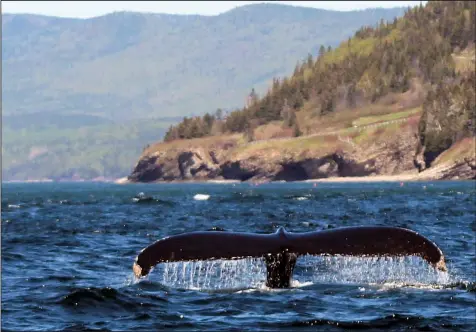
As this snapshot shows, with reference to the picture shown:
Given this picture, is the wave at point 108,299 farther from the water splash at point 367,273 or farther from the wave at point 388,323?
the water splash at point 367,273

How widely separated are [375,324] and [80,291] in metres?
7.05

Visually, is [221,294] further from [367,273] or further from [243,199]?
[243,199]

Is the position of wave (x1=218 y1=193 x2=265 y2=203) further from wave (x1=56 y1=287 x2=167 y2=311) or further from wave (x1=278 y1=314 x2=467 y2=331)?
wave (x1=278 y1=314 x2=467 y2=331)

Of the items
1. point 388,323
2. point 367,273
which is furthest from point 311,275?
point 388,323

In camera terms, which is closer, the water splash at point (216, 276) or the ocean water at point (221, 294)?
the ocean water at point (221, 294)

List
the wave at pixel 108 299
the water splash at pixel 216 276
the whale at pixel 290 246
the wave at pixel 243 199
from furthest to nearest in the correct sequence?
1. the wave at pixel 243 199
2. the water splash at pixel 216 276
3. the wave at pixel 108 299
4. the whale at pixel 290 246

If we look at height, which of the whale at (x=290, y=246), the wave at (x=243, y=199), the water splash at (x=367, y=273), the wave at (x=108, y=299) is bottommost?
the wave at (x=243, y=199)

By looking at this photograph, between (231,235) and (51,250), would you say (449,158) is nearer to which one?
(51,250)

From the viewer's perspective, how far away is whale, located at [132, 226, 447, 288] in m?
17.1

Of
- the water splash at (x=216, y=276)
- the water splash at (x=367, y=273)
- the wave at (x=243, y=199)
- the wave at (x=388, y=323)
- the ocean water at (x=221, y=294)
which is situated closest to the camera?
the wave at (x=388, y=323)

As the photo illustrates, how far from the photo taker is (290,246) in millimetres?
18219

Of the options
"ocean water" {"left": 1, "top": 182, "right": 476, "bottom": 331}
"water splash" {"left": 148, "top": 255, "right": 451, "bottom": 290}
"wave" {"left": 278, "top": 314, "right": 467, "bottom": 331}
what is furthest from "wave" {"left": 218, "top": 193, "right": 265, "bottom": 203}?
"wave" {"left": 278, "top": 314, "right": 467, "bottom": 331}

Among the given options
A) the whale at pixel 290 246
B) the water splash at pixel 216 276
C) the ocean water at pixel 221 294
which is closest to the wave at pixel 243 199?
the ocean water at pixel 221 294

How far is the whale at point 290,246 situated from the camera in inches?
672
